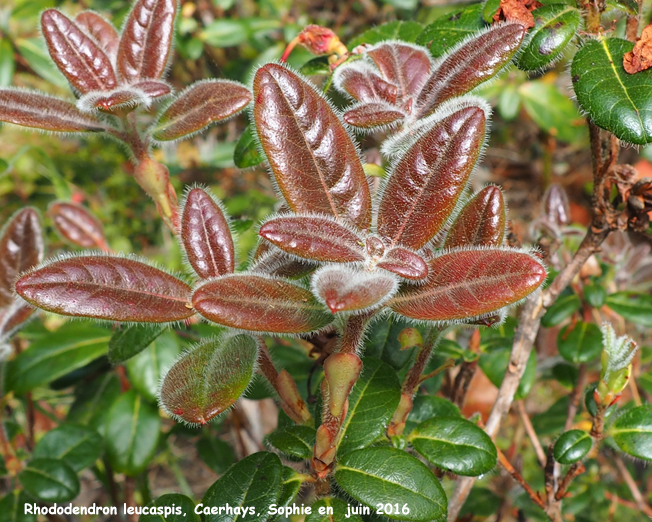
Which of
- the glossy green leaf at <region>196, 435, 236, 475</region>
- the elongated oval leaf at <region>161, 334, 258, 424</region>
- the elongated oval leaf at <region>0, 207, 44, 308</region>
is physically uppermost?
the elongated oval leaf at <region>161, 334, 258, 424</region>

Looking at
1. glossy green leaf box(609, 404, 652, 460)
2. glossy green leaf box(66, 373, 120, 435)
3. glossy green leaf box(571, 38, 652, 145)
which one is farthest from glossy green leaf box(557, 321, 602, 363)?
glossy green leaf box(66, 373, 120, 435)

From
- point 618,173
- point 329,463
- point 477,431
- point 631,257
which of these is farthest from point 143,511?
point 631,257

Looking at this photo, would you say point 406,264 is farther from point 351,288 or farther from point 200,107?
point 200,107

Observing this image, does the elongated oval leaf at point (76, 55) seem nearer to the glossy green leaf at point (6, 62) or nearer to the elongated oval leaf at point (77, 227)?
the elongated oval leaf at point (77, 227)

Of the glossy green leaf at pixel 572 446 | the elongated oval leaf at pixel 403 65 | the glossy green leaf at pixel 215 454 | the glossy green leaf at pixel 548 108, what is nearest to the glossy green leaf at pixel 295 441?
the glossy green leaf at pixel 572 446

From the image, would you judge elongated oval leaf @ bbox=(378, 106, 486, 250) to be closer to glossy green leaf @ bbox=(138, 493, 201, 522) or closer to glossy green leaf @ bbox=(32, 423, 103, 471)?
glossy green leaf @ bbox=(138, 493, 201, 522)

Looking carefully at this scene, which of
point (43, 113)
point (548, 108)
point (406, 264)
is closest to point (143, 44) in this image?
point (43, 113)

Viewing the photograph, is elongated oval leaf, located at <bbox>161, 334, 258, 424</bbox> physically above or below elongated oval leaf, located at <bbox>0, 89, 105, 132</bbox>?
below

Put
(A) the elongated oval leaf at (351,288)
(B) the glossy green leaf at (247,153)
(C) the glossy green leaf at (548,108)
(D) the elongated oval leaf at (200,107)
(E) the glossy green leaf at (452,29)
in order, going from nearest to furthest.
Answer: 1. (A) the elongated oval leaf at (351,288)
2. (D) the elongated oval leaf at (200,107)
3. (E) the glossy green leaf at (452,29)
4. (B) the glossy green leaf at (247,153)
5. (C) the glossy green leaf at (548,108)
